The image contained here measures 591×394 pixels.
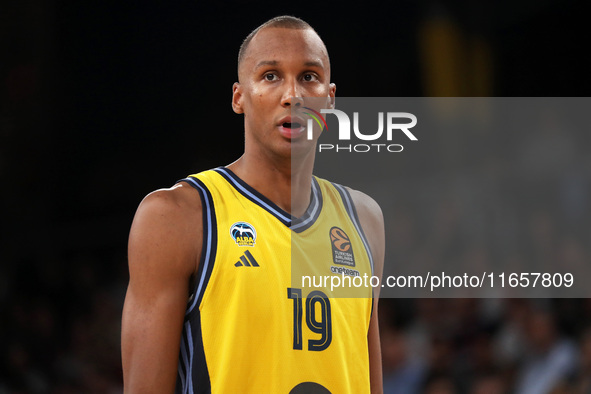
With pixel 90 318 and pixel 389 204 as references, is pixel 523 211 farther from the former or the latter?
pixel 90 318

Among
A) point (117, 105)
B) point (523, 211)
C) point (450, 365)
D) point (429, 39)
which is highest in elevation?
point (429, 39)

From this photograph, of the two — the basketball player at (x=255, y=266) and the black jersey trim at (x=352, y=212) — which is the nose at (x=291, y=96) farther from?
the black jersey trim at (x=352, y=212)

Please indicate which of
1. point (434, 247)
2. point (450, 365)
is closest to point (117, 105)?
point (434, 247)

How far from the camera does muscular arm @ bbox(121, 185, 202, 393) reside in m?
2.21

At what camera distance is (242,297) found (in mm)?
2258

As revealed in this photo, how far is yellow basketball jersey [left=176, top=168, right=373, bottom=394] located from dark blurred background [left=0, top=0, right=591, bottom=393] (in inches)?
168

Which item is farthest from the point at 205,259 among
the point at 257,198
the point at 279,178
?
the point at 279,178

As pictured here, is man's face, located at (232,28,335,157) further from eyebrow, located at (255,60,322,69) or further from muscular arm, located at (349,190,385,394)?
muscular arm, located at (349,190,385,394)

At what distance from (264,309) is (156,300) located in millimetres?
334

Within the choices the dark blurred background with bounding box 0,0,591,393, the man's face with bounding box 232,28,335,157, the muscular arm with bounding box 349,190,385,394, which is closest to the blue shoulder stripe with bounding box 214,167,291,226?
the man's face with bounding box 232,28,335,157

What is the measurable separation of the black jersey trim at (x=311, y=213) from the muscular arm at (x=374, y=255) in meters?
0.17

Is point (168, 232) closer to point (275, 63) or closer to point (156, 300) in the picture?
point (156, 300)

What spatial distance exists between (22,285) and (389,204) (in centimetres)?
376

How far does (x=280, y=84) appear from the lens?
2504 millimetres
